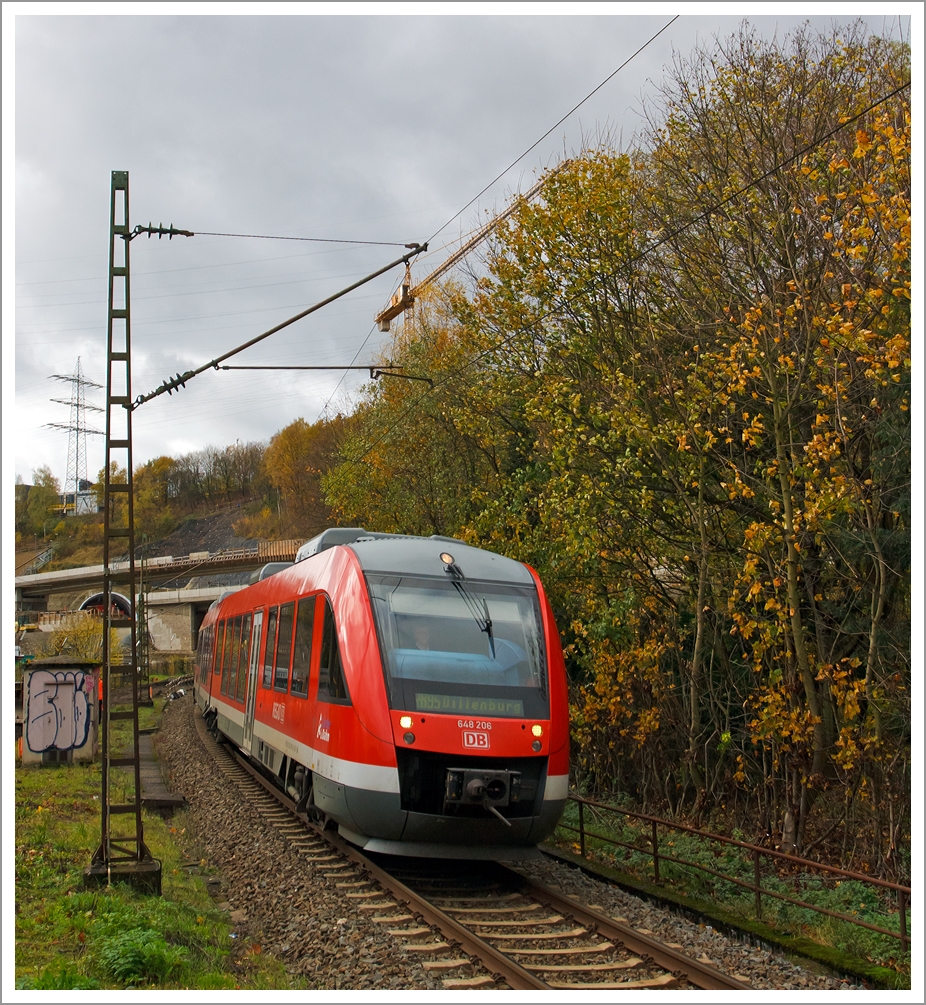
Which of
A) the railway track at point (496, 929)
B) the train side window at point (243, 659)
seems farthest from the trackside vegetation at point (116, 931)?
the train side window at point (243, 659)

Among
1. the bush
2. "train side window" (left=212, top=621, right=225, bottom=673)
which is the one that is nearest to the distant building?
"train side window" (left=212, top=621, right=225, bottom=673)

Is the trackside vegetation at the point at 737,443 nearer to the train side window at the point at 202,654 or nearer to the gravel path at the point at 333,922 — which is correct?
the gravel path at the point at 333,922

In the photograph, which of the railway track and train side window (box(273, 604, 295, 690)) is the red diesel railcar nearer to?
the railway track

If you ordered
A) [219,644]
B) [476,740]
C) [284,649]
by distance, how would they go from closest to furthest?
1. [476,740]
2. [284,649]
3. [219,644]

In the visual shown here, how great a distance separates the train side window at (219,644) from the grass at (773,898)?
33.4ft

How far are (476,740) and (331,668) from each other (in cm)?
185

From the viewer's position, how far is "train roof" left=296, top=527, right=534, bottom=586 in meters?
10.0

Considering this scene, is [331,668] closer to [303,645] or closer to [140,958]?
[303,645]

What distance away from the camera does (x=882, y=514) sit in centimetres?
1034

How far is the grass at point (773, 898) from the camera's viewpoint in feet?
25.2

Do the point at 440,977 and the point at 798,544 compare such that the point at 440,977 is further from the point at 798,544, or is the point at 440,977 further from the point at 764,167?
the point at 764,167

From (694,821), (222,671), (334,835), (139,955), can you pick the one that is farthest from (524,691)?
(222,671)

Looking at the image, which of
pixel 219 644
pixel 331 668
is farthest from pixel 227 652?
pixel 331 668

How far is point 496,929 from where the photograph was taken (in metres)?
7.93
